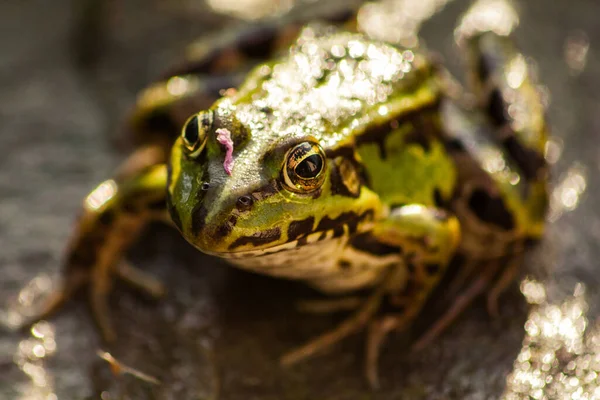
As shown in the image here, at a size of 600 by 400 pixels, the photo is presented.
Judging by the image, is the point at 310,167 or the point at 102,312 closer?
the point at 310,167

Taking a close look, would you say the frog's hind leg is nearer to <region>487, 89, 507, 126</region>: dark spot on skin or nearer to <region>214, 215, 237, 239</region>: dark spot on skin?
<region>487, 89, 507, 126</region>: dark spot on skin

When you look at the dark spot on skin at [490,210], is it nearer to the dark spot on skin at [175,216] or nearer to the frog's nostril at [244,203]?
the frog's nostril at [244,203]

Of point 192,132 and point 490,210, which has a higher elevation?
point 490,210

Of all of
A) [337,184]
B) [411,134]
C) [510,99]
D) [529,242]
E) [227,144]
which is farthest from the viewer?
[510,99]

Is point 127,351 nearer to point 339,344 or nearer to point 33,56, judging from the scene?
point 339,344

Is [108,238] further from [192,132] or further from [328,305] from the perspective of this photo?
[328,305]

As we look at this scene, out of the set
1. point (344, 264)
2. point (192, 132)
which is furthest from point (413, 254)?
point (192, 132)

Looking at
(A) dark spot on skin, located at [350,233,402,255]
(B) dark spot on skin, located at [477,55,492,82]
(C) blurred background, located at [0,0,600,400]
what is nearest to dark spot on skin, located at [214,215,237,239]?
(A) dark spot on skin, located at [350,233,402,255]
